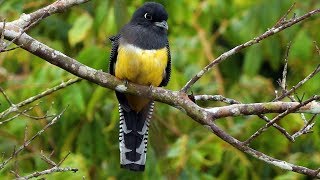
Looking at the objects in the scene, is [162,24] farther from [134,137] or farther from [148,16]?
[134,137]

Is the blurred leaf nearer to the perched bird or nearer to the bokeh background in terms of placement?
the bokeh background

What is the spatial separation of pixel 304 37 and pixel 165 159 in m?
1.59

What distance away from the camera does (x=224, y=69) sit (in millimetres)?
9805

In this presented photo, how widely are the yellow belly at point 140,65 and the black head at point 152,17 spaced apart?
0.87ft

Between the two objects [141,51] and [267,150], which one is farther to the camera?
[267,150]

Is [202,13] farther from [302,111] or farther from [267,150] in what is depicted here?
[302,111]

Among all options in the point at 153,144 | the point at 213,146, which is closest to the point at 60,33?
the point at 213,146

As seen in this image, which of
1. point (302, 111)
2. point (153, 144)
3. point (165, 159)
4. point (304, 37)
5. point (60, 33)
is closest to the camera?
point (302, 111)

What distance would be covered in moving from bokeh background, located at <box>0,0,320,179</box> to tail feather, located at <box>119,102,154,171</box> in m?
0.49

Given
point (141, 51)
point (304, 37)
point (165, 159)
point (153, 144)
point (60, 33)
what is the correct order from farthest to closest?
point (60, 33) → point (304, 37) → point (165, 159) → point (153, 144) → point (141, 51)

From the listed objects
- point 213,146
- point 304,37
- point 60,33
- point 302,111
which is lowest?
point 302,111

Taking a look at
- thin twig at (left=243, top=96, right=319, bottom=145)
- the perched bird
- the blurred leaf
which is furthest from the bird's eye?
the blurred leaf

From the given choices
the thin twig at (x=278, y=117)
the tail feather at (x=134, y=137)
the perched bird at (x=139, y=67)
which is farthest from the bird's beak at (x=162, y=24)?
the thin twig at (x=278, y=117)

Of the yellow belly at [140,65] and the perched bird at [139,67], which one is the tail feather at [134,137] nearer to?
the perched bird at [139,67]
